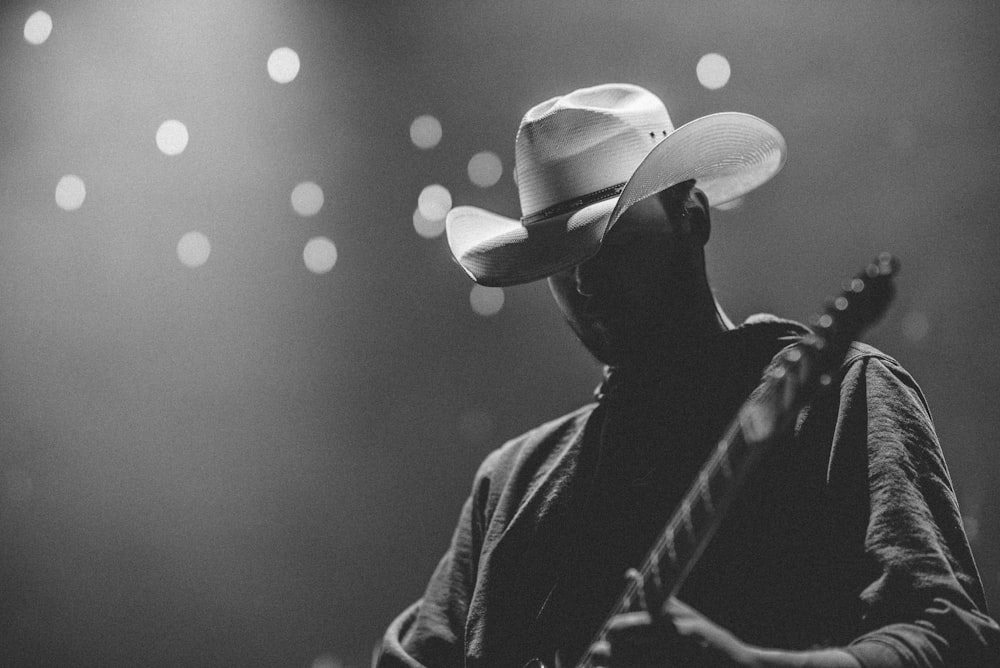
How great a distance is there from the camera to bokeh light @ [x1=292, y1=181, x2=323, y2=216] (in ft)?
8.50

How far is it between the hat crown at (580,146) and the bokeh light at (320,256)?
1338 millimetres

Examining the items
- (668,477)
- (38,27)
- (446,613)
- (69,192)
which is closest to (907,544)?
(668,477)

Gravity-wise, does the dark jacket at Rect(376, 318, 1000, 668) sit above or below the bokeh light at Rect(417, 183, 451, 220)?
below

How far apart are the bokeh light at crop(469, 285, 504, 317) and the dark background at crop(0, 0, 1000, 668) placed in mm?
25

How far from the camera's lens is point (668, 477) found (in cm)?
117

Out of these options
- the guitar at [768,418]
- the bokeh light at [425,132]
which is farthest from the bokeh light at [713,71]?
the guitar at [768,418]

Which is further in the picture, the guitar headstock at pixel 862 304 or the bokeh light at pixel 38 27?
the bokeh light at pixel 38 27

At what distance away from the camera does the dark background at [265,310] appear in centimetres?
242

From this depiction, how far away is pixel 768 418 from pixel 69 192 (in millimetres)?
2576

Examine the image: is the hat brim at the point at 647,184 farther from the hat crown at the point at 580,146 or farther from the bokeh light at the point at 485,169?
the bokeh light at the point at 485,169

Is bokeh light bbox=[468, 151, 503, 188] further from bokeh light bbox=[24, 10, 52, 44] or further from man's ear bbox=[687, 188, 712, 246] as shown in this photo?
bokeh light bbox=[24, 10, 52, 44]

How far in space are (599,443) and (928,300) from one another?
3.86 ft

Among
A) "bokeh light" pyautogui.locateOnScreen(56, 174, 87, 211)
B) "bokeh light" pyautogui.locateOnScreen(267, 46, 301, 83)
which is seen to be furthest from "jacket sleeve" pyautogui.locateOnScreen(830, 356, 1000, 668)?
"bokeh light" pyautogui.locateOnScreen(56, 174, 87, 211)

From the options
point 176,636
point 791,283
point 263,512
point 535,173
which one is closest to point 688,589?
point 535,173
